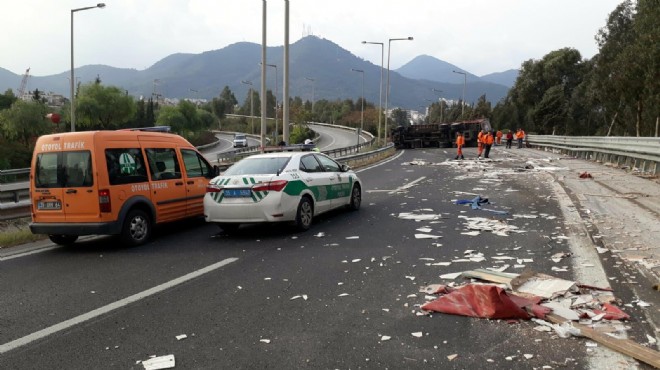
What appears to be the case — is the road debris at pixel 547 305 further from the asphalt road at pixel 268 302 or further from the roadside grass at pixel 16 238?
the roadside grass at pixel 16 238

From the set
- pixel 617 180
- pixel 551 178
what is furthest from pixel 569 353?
pixel 551 178

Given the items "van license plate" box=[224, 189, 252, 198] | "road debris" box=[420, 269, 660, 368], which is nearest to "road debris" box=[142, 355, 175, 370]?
"road debris" box=[420, 269, 660, 368]

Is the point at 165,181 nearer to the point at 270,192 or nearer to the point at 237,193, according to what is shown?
the point at 237,193

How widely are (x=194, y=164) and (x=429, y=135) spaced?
142 feet

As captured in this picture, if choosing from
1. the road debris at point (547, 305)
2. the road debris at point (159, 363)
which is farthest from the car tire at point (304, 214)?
the road debris at point (159, 363)

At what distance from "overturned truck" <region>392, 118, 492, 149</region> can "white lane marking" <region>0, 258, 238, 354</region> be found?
44.9 m

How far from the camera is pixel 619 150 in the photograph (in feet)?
65.8

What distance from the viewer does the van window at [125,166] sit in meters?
8.25

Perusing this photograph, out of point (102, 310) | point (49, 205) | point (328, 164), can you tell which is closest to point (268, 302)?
point (102, 310)

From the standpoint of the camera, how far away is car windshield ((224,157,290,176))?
921cm

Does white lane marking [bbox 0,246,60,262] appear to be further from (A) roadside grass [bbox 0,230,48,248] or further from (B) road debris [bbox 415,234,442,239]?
(B) road debris [bbox 415,234,442,239]

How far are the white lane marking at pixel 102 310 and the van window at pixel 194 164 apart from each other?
141 inches

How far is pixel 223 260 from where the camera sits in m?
7.18

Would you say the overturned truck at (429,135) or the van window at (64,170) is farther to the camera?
the overturned truck at (429,135)
